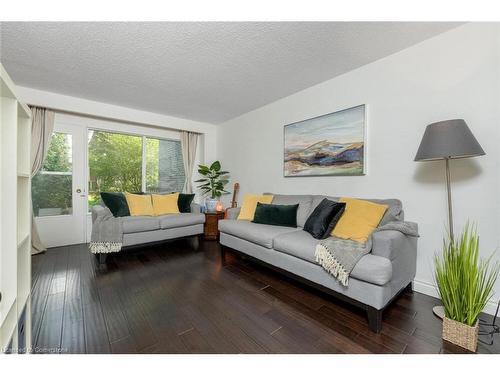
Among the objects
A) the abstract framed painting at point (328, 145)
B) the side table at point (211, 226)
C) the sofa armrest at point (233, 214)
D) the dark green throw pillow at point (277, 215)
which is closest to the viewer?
the abstract framed painting at point (328, 145)

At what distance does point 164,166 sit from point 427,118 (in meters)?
4.27

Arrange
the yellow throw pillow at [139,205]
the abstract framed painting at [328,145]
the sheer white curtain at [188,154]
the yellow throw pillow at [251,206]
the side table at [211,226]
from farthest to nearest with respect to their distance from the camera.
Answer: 1. the sheer white curtain at [188,154]
2. the side table at [211,226]
3. the yellow throw pillow at [139,205]
4. the yellow throw pillow at [251,206]
5. the abstract framed painting at [328,145]

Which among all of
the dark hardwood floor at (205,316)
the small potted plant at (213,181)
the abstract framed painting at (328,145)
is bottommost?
the dark hardwood floor at (205,316)

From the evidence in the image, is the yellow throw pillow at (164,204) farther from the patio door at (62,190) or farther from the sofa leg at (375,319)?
the sofa leg at (375,319)

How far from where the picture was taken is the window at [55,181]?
3275mm

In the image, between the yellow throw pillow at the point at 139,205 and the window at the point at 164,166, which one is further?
the window at the point at 164,166

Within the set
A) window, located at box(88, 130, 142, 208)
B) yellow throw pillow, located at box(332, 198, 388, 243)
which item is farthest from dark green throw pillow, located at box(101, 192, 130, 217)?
yellow throw pillow, located at box(332, 198, 388, 243)

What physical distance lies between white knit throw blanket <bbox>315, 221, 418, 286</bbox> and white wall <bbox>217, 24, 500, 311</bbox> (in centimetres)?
46

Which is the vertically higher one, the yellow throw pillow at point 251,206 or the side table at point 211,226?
the yellow throw pillow at point 251,206

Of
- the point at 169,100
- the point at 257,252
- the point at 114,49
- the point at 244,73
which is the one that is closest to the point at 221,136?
the point at 169,100

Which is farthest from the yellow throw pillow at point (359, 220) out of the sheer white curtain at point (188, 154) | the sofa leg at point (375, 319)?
the sheer white curtain at point (188, 154)

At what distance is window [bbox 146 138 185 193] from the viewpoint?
4340mm

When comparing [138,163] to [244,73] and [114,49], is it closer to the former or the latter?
[114,49]

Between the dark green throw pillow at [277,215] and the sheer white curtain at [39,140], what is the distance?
307 cm
